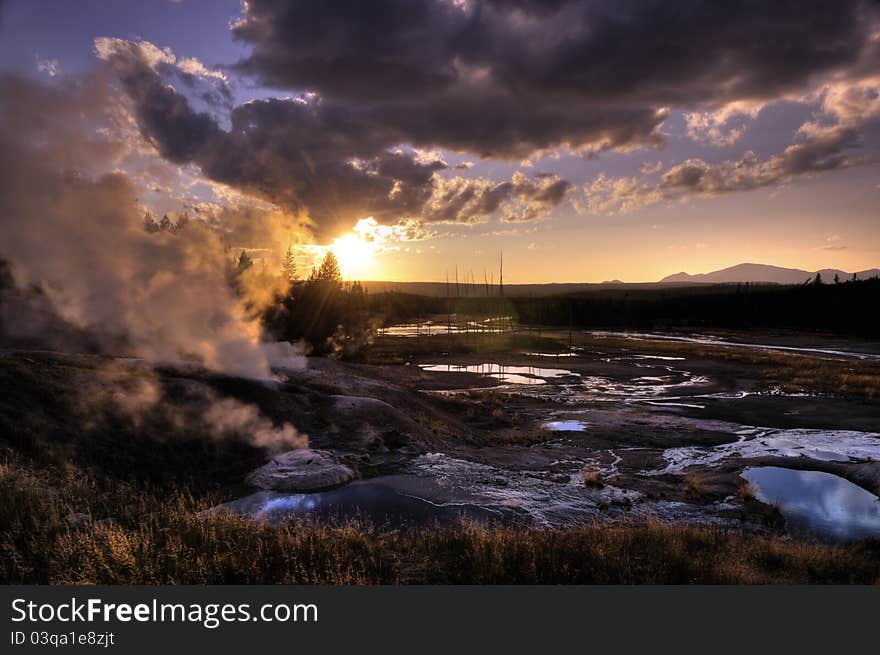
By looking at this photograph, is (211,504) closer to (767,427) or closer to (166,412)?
(166,412)

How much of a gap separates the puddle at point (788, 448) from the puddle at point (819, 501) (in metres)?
1.85

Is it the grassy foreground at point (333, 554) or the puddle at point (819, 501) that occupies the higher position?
the grassy foreground at point (333, 554)

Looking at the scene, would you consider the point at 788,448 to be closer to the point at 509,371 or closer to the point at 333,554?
the point at 333,554

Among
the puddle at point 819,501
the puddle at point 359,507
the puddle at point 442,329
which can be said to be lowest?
the puddle at point 819,501

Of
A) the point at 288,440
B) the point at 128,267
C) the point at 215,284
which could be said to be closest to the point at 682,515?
the point at 288,440

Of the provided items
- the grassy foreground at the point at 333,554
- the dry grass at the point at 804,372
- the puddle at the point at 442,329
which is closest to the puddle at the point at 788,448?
the grassy foreground at the point at 333,554

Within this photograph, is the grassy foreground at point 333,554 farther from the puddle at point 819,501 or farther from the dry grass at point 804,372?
the dry grass at point 804,372

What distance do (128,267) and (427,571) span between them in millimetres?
16698

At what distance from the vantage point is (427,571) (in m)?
Answer: 6.35

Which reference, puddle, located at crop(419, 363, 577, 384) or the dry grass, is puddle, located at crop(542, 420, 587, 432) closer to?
puddle, located at crop(419, 363, 577, 384)

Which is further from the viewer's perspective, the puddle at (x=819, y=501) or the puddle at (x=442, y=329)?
the puddle at (x=442, y=329)

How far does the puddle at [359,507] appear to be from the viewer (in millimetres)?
9523

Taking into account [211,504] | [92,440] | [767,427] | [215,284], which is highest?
[215,284]

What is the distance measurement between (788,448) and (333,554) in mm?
19469
